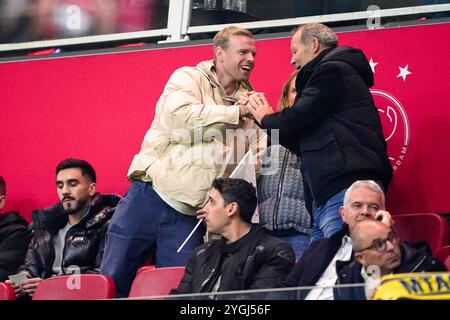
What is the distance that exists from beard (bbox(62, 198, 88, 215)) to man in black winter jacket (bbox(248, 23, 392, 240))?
174 centimetres

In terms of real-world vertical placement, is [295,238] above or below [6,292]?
above

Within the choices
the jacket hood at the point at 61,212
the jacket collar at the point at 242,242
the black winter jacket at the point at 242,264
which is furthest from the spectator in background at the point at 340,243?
the jacket hood at the point at 61,212

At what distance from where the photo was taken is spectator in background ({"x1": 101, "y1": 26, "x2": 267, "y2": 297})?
5758 mm

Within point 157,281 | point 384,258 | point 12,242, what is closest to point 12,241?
point 12,242

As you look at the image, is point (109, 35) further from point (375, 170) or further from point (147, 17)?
point (375, 170)

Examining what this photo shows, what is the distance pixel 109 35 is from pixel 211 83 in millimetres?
1697

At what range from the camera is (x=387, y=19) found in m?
6.53

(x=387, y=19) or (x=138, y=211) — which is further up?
(x=387, y=19)

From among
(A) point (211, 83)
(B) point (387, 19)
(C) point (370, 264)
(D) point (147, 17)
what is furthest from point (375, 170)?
(D) point (147, 17)

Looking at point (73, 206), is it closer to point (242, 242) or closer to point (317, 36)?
point (242, 242)

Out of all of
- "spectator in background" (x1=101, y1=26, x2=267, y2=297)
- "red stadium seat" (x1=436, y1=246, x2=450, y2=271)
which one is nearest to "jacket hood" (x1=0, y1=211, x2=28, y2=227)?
"spectator in background" (x1=101, y1=26, x2=267, y2=297)

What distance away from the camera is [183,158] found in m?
5.80

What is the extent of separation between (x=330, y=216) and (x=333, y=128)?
42 centimetres
